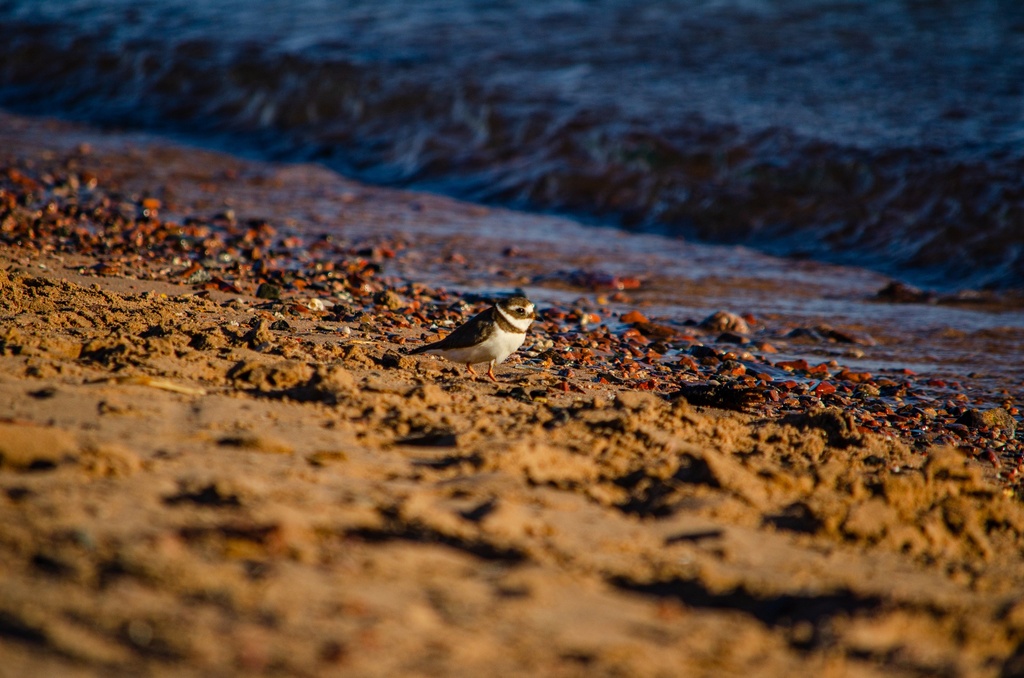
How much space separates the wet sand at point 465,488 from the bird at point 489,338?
13cm

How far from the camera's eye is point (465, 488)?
3264mm

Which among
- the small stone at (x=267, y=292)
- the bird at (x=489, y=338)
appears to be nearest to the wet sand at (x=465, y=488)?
the small stone at (x=267, y=292)

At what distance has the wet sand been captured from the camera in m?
2.33

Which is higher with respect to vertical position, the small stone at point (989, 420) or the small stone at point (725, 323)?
the small stone at point (725, 323)

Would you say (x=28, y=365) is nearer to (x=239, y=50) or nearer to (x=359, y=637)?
(x=359, y=637)

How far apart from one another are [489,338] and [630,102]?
9665 millimetres

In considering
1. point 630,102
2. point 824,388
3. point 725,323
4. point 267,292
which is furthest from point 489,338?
point 630,102

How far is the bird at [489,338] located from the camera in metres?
5.04

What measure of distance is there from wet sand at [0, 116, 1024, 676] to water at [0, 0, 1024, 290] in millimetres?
4226

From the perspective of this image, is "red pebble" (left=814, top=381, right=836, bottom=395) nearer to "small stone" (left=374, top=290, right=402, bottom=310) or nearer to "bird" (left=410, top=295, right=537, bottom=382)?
"bird" (left=410, top=295, right=537, bottom=382)

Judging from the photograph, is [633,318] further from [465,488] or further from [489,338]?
[465,488]

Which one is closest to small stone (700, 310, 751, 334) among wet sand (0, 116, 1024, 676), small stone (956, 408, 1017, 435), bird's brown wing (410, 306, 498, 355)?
wet sand (0, 116, 1024, 676)

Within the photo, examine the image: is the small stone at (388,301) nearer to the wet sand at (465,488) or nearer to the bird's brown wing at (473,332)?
Answer: the wet sand at (465,488)

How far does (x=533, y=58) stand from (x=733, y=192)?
5847 millimetres
